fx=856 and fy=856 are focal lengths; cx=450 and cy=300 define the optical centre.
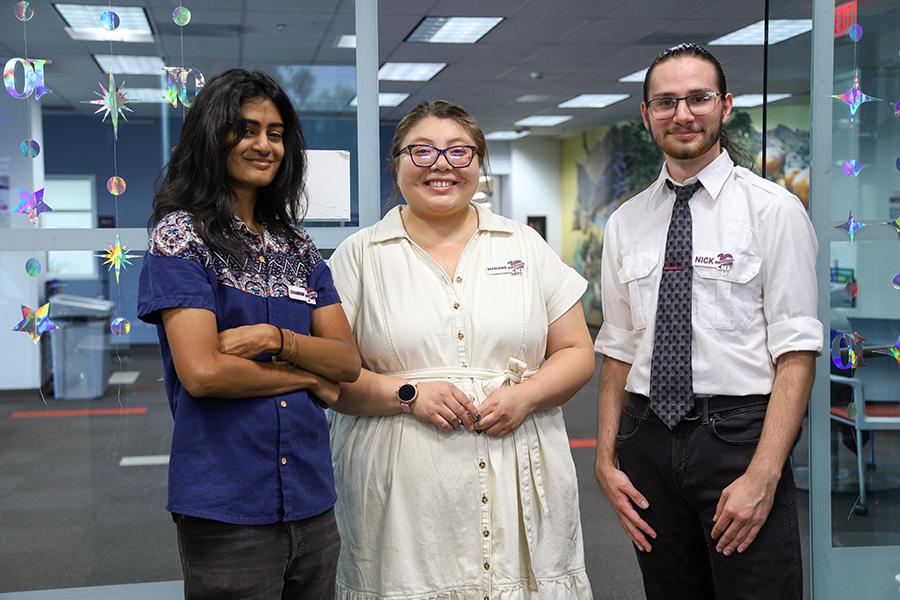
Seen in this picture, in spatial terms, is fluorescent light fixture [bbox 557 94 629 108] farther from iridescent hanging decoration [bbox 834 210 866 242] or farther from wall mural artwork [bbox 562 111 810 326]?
iridescent hanging decoration [bbox 834 210 866 242]

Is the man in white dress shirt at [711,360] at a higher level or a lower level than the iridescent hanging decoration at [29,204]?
lower

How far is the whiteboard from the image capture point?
2387 mm

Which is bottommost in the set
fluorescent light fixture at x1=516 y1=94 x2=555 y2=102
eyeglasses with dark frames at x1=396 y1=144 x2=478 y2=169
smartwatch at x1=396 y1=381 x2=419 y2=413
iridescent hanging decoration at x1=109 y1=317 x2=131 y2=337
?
smartwatch at x1=396 y1=381 x2=419 y2=413

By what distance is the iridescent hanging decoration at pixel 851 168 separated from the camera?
262 cm

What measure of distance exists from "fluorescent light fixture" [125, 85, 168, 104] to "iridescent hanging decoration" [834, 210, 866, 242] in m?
2.01

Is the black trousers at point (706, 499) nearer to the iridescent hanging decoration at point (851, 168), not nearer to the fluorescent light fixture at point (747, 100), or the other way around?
the iridescent hanging decoration at point (851, 168)

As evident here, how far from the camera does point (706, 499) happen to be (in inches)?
74.2

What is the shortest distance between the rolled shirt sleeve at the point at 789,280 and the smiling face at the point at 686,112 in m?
0.22

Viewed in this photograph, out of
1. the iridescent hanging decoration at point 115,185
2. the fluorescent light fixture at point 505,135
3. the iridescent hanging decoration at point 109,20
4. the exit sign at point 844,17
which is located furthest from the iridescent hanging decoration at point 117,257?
the fluorescent light fixture at point 505,135

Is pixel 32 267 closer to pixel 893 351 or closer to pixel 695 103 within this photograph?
pixel 695 103

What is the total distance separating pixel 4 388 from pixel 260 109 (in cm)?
124

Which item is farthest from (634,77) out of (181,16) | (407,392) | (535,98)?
(407,392)

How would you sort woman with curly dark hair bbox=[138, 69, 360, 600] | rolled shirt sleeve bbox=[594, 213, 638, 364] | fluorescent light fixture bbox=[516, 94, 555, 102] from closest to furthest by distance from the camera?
1. woman with curly dark hair bbox=[138, 69, 360, 600]
2. rolled shirt sleeve bbox=[594, 213, 638, 364]
3. fluorescent light fixture bbox=[516, 94, 555, 102]

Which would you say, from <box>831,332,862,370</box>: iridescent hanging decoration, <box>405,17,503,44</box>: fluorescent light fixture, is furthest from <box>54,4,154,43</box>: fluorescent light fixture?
<box>405,17,503,44</box>: fluorescent light fixture
